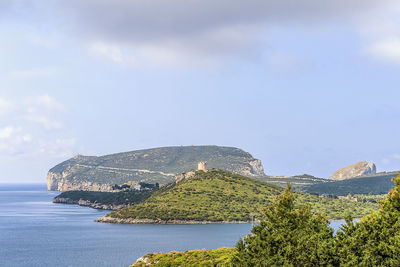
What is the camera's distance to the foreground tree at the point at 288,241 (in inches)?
1656

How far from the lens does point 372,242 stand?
4125 centimetres

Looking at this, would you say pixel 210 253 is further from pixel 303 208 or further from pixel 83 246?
pixel 83 246

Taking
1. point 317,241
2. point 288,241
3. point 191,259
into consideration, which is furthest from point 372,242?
point 191,259

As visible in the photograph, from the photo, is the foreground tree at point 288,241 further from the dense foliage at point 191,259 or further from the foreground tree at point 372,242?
the dense foliage at point 191,259

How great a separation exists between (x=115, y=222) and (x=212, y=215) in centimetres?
3657

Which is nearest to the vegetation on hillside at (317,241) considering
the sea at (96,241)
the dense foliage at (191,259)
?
the dense foliage at (191,259)

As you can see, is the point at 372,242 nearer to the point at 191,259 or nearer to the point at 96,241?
the point at 191,259

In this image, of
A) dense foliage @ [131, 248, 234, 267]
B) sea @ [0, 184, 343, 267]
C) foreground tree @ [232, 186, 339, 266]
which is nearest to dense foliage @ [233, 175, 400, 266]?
foreground tree @ [232, 186, 339, 266]

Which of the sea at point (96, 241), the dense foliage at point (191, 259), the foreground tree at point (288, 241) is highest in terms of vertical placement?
the foreground tree at point (288, 241)

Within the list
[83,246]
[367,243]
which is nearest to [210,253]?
[367,243]

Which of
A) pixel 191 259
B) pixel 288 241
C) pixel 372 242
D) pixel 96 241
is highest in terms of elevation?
pixel 372 242

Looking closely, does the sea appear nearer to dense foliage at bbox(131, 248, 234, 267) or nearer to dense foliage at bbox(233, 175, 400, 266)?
dense foliage at bbox(131, 248, 234, 267)

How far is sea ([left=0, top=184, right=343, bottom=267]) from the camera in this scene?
380 ft

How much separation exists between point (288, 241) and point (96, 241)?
10495cm
